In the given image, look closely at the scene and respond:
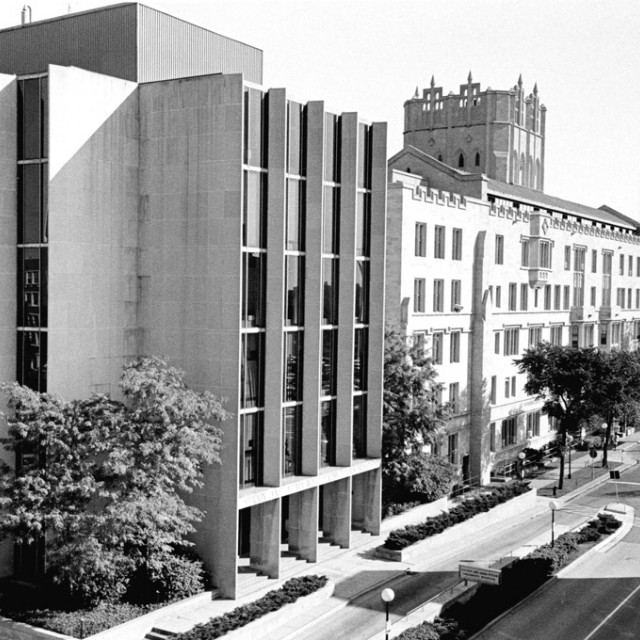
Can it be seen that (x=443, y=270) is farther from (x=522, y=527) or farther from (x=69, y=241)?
(x=69, y=241)

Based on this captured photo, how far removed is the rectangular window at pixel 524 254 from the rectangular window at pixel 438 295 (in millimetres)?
12365

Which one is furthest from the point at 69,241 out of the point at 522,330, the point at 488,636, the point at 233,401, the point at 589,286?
the point at 589,286

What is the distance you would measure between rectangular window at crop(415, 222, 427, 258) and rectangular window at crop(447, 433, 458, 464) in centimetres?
1191

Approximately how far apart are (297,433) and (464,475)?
23.0 meters

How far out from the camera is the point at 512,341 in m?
64.8

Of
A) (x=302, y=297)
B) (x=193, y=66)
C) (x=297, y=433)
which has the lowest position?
(x=297, y=433)

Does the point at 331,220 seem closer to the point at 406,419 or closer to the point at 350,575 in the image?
the point at 406,419

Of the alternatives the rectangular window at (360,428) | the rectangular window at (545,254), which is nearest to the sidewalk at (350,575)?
the rectangular window at (360,428)

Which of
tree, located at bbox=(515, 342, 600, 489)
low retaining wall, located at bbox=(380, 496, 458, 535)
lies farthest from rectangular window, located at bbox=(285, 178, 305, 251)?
tree, located at bbox=(515, 342, 600, 489)

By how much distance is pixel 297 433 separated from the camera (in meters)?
37.8

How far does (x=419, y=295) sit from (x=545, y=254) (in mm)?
17972

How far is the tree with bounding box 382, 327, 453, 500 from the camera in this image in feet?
147

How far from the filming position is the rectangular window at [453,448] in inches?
2205

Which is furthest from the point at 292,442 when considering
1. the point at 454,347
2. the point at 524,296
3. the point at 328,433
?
the point at 524,296
